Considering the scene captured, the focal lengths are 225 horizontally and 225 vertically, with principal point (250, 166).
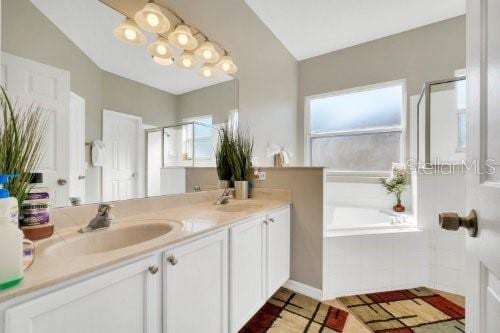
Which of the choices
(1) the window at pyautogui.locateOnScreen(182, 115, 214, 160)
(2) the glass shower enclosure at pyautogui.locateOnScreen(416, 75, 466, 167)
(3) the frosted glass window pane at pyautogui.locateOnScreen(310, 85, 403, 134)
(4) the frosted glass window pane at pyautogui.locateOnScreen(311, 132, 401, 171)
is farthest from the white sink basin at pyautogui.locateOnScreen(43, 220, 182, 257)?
(3) the frosted glass window pane at pyautogui.locateOnScreen(310, 85, 403, 134)

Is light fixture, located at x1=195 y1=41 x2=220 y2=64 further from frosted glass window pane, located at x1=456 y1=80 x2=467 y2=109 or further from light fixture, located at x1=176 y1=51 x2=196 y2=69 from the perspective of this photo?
frosted glass window pane, located at x1=456 y1=80 x2=467 y2=109

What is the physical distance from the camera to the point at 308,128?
344 cm

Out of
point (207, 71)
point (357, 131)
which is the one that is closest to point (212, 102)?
point (207, 71)

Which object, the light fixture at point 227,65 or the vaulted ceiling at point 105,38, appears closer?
the vaulted ceiling at point 105,38

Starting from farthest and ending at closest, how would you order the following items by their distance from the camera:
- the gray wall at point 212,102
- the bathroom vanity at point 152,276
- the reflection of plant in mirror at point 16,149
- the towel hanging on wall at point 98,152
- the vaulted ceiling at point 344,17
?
the vaulted ceiling at point 344,17 → the gray wall at point 212,102 → the towel hanging on wall at point 98,152 → the reflection of plant in mirror at point 16,149 → the bathroom vanity at point 152,276

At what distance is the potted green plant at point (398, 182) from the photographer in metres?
2.64

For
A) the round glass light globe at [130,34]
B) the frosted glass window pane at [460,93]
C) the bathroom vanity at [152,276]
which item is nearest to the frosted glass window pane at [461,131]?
the frosted glass window pane at [460,93]

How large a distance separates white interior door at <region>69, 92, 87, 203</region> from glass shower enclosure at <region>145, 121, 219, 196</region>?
361 mm

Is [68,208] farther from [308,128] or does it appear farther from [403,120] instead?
[403,120]

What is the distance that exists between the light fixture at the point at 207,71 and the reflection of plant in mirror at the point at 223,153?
1.50ft

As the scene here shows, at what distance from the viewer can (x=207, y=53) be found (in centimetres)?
180

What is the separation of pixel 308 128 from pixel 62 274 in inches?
129

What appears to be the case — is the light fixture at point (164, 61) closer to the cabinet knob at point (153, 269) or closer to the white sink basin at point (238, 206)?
the white sink basin at point (238, 206)

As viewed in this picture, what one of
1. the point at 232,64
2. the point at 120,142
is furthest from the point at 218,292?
the point at 232,64
